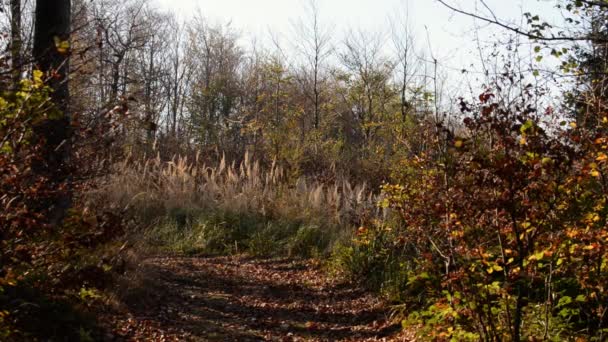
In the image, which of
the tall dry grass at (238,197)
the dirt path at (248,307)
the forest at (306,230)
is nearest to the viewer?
the forest at (306,230)

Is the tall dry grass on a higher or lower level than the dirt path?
higher

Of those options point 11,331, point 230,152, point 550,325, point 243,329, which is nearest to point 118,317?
point 243,329

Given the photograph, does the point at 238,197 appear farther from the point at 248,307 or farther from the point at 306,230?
the point at 248,307

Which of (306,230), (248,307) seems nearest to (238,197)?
(306,230)

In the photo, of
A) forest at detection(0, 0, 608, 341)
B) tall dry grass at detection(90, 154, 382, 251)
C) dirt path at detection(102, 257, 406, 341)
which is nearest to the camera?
forest at detection(0, 0, 608, 341)

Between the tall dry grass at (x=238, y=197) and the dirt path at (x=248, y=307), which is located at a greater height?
the tall dry grass at (x=238, y=197)

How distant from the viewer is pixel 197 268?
799 centimetres

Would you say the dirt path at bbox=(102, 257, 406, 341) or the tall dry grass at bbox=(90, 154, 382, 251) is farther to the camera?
the tall dry grass at bbox=(90, 154, 382, 251)

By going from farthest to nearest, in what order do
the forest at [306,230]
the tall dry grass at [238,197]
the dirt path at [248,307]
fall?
the tall dry grass at [238,197] → the dirt path at [248,307] → the forest at [306,230]

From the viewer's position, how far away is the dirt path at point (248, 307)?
5.52 m

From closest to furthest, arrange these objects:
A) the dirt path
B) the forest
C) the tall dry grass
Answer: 1. the forest
2. the dirt path
3. the tall dry grass

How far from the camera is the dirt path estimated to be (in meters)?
5.52

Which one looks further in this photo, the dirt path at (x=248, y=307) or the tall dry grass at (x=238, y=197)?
the tall dry grass at (x=238, y=197)

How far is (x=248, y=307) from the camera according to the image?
653 centimetres
